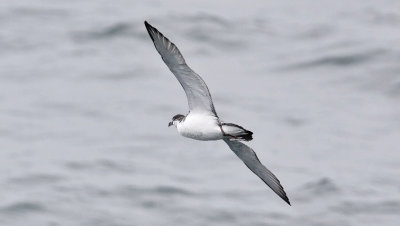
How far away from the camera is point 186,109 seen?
25.9m

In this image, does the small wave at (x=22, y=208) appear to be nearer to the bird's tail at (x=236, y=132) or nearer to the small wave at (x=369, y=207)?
the small wave at (x=369, y=207)

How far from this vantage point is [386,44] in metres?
28.6

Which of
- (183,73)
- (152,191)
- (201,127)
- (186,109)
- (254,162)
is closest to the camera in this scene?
(183,73)

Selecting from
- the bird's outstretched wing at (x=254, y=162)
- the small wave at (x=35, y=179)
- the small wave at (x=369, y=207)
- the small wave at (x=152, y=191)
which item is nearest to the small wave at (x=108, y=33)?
the small wave at (x=35, y=179)

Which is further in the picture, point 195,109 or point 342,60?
point 342,60

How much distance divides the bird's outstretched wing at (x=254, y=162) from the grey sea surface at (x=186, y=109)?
5939mm

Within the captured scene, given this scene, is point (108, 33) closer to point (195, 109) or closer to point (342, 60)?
point (342, 60)

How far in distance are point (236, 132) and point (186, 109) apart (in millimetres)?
12268

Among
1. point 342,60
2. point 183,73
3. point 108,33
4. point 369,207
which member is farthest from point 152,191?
point 183,73

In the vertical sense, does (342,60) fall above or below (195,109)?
above

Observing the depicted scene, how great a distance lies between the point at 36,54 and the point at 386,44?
8671mm

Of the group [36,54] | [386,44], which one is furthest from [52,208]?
[386,44]

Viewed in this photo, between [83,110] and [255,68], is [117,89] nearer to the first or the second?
[83,110]

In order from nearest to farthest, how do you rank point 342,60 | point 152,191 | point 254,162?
point 254,162 → point 152,191 → point 342,60
